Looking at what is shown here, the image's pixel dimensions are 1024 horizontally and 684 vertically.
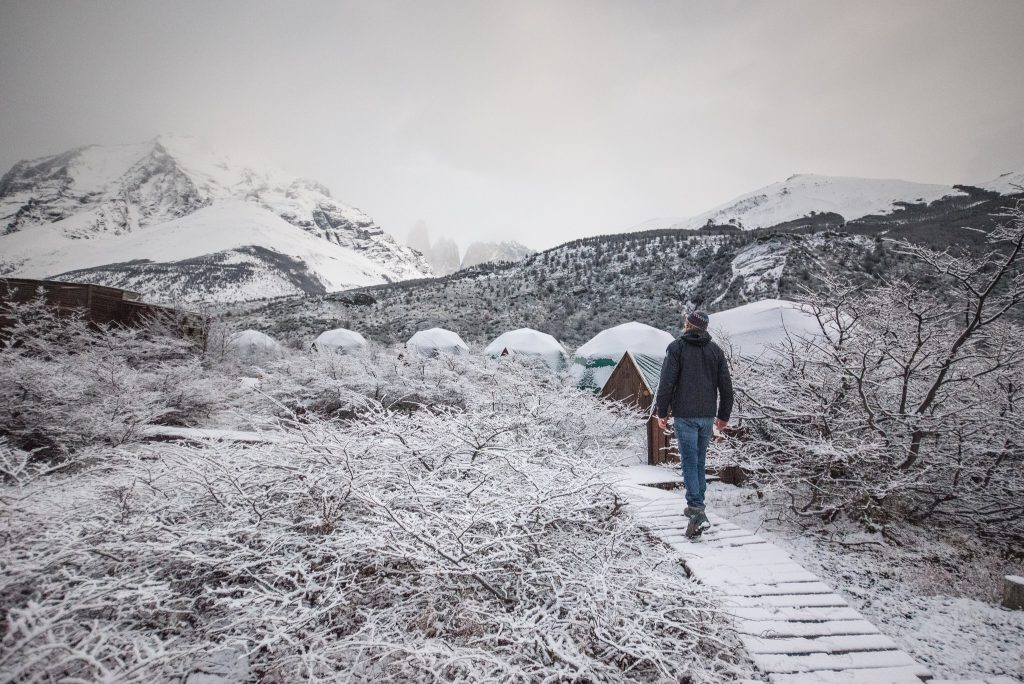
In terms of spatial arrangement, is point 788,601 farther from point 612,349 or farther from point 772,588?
point 612,349

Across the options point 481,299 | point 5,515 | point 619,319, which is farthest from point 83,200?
point 5,515

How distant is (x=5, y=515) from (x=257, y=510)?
1521 millimetres

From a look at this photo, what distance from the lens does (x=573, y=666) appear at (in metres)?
2.00

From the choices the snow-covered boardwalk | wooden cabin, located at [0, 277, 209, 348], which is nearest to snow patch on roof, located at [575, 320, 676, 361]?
the snow-covered boardwalk

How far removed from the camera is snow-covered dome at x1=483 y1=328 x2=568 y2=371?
1811 centimetres

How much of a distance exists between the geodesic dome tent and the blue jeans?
10.6 m

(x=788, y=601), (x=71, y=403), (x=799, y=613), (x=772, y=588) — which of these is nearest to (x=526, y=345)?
(x=71, y=403)

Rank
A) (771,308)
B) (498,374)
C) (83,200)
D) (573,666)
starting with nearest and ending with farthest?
(573,666) → (771,308) → (498,374) → (83,200)

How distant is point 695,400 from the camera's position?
151 inches

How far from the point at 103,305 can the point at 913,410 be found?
22.6 m

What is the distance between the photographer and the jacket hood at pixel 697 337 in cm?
395

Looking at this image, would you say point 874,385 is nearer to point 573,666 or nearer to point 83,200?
point 573,666

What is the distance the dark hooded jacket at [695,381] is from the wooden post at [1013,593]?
7.77 feet

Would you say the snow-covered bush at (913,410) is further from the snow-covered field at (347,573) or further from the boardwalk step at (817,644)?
the snow-covered field at (347,573)
